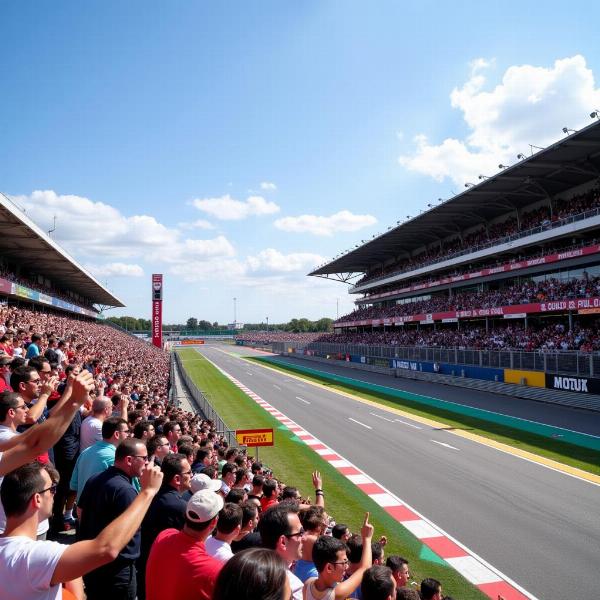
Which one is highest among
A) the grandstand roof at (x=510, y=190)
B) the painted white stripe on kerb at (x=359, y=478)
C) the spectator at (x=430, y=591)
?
the grandstand roof at (x=510, y=190)

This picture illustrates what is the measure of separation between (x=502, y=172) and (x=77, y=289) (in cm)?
A: 5817

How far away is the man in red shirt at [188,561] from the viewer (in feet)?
9.35

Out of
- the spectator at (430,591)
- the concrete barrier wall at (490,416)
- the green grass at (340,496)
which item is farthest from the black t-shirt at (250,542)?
the concrete barrier wall at (490,416)

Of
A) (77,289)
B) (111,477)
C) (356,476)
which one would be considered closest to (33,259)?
(77,289)

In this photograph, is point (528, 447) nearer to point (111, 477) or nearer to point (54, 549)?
point (111, 477)

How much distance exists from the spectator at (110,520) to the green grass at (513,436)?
1452 cm

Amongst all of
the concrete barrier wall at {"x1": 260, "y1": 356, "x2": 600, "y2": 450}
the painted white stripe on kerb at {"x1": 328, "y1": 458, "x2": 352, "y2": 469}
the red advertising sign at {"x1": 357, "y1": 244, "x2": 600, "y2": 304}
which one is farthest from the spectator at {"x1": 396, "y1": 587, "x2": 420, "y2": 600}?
the red advertising sign at {"x1": 357, "y1": 244, "x2": 600, "y2": 304}

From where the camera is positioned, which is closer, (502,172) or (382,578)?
(382,578)

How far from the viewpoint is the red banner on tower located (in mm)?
62428

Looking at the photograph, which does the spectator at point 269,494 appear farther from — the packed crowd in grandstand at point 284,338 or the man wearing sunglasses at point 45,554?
the packed crowd in grandstand at point 284,338

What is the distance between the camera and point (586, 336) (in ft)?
87.0

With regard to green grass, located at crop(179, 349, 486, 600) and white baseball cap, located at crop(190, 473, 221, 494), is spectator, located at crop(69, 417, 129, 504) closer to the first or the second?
white baseball cap, located at crop(190, 473, 221, 494)

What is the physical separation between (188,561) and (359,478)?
12331 mm

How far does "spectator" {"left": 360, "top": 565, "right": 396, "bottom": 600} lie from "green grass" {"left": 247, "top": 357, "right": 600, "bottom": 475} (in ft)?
44.5
